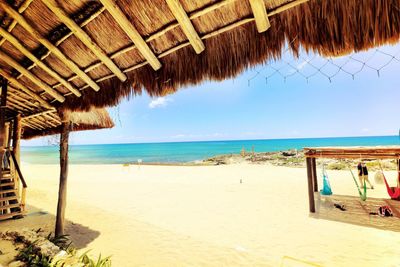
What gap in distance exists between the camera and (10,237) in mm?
3314

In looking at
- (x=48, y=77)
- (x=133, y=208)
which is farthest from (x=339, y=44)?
(x=133, y=208)

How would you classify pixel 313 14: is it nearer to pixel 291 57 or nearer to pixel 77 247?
pixel 291 57

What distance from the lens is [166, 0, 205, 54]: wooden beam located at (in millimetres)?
1533

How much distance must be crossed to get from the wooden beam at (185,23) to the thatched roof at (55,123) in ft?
13.1

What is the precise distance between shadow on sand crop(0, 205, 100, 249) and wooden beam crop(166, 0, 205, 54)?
151 inches

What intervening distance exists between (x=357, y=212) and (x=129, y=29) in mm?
6468

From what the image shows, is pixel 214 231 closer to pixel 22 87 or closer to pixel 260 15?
pixel 260 15

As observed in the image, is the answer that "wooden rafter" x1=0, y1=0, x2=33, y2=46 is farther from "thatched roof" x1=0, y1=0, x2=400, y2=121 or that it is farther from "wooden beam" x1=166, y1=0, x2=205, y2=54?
"wooden beam" x1=166, y1=0, x2=205, y2=54

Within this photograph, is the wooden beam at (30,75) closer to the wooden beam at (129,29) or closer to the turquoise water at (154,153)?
the wooden beam at (129,29)

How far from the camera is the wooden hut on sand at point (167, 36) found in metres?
1.47

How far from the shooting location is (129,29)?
1.84m

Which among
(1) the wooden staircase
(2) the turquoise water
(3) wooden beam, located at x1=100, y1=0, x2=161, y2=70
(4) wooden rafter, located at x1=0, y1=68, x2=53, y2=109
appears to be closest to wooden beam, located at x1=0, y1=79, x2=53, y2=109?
(4) wooden rafter, located at x1=0, y1=68, x2=53, y2=109

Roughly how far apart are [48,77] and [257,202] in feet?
19.5

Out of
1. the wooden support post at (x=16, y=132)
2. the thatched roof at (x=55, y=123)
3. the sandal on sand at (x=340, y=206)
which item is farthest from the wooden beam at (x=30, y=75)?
the sandal on sand at (x=340, y=206)
